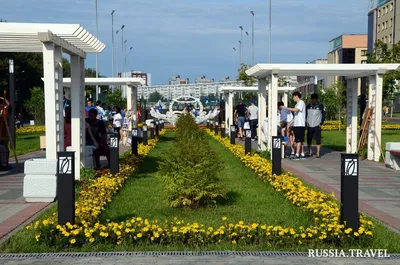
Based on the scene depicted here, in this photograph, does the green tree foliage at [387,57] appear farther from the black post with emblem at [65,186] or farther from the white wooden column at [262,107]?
the black post with emblem at [65,186]

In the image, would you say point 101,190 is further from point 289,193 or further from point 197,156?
point 289,193

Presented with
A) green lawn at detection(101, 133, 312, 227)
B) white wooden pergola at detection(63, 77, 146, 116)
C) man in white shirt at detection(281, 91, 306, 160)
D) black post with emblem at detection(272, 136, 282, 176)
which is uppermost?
white wooden pergola at detection(63, 77, 146, 116)

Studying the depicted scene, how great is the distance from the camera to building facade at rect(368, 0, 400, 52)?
78.3m

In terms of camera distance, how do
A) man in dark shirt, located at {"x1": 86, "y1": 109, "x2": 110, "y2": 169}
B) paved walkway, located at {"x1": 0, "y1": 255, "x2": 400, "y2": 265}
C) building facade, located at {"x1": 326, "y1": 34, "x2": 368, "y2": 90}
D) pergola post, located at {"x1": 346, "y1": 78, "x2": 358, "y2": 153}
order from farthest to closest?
building facade, located at {"x1": 326, "y1": 34, "x2": 368, "y2": 90} → pergola post, located at {"x1": 346, "y1": 78, "x2": 358, "y2": 153} → man in dark shirt, located at {"x1": 86, "y1": 109, "x2": 110, "y2": 169} → paved walkway, located at {"x1": 0, "y1": 255, "x2": 400, "y2": 265}

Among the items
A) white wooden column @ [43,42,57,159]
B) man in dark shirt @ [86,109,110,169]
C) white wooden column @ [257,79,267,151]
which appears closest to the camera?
white wooden column @ [43,42,57,159]

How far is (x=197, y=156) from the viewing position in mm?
8703

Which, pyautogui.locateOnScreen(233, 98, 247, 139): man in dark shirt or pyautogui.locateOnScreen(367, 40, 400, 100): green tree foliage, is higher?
pyautogui.locateOnScreen(367, 40, 400, 100): green tree foliage

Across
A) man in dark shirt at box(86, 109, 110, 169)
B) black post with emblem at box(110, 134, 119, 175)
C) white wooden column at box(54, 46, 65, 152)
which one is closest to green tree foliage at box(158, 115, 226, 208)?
white wooden column at box(54, 46, 65, 152)

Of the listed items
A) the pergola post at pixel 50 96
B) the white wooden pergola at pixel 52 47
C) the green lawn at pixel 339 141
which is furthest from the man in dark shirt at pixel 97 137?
the green lawn at pixel 339 141

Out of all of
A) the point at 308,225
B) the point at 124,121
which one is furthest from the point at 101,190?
the point at 124,121

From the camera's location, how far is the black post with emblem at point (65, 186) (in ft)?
22.0

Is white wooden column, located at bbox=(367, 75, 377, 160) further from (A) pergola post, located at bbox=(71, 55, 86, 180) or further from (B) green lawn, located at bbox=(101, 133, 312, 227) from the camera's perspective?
(A) pergola post, located at bbox=(71, 55, 86, 180)

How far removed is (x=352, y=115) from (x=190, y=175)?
10920mm

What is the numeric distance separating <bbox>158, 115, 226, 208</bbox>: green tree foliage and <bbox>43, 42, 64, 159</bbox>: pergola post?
263 centimetres
